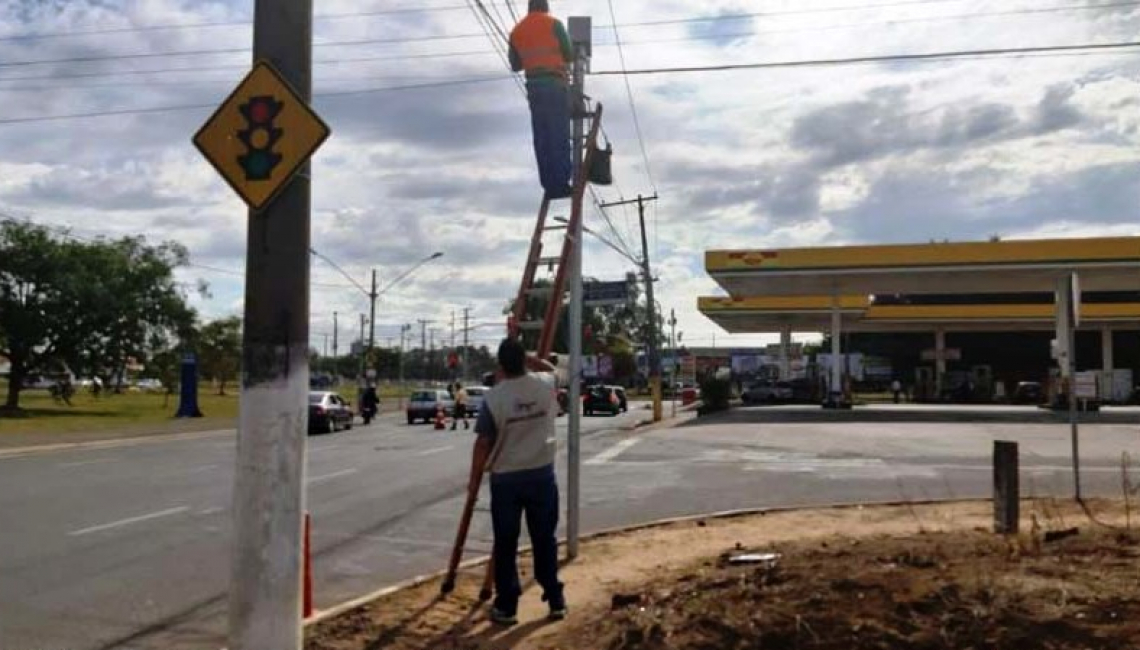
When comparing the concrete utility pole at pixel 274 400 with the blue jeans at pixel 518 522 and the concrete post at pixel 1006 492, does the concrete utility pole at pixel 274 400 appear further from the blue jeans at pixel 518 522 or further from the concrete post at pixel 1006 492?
the concrete post at pixel 1006 492

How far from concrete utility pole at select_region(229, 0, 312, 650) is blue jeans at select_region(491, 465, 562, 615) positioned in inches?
67.1

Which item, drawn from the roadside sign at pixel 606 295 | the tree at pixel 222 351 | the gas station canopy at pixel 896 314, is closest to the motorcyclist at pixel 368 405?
the gas station canopy at pixel 896 314

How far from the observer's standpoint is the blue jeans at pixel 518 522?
699 centimetres

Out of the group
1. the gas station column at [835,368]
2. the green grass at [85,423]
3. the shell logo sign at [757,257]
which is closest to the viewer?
the green grass at [85,423]

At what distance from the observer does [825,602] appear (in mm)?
5984

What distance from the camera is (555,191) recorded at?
8758mm

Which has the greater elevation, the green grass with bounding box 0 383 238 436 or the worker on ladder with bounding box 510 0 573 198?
the worker on ladder with bounding box 510 0 573 198

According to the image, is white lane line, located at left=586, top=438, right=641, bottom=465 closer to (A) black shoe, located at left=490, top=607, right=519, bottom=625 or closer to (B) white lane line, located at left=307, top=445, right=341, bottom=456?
(B) white lane line, located at left=307, top=445, right=341, bottom=456

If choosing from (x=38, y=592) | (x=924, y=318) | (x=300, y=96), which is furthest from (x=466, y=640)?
(x=924, y=318)

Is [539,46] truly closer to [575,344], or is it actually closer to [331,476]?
[575,344]

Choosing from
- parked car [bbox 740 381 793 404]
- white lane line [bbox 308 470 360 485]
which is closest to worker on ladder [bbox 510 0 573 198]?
white lane line [bbox 308 470 360 485]

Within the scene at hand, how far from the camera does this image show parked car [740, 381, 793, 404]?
57312 mm

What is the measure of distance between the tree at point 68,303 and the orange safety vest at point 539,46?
46.0 m

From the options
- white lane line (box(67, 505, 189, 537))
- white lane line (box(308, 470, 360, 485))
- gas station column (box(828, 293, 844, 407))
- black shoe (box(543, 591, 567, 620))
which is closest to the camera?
black shoe (box(543, 591, 567, 620))
